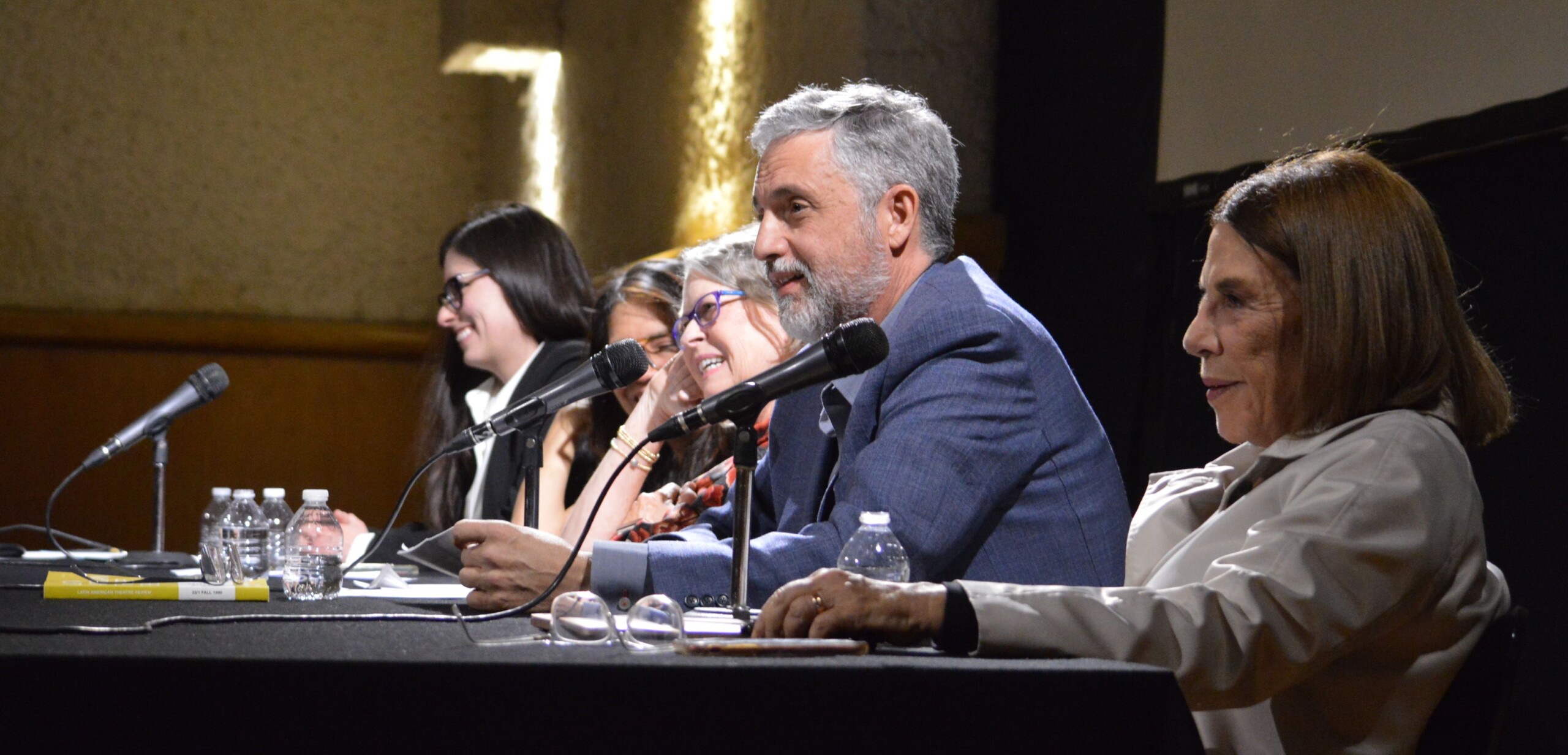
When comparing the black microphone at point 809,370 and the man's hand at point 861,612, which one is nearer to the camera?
the man's hand at point 861,612

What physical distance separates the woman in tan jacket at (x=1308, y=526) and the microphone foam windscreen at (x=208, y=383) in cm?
196

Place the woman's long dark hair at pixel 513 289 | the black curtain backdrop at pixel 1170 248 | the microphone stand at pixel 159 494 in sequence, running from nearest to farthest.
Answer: the black curtain backdrop at pixel 1170 248, the microphone stand at pixel 159 494, the woman's long dark hair at pixel 513 289

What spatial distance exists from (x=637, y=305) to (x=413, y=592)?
4.54 ft

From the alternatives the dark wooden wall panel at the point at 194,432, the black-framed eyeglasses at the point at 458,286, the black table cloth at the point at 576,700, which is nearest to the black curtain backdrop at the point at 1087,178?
the black-framed eyeglasses at the point at 458,286

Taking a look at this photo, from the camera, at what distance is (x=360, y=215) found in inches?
240

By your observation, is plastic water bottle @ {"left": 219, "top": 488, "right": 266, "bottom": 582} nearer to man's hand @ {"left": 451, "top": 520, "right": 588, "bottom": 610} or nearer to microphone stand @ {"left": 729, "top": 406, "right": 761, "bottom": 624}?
man's hand @ {"left": 451, "top": 520, "right": 588, "bottom": 610}

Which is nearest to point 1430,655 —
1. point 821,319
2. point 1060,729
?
point 1060,729

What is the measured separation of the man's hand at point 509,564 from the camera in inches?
61.1

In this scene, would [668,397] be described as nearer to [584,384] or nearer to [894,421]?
[584,384]

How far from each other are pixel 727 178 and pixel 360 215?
2592mm

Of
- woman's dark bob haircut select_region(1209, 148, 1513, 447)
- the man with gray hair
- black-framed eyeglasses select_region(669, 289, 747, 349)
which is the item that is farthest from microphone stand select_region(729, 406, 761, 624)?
black-framed eyeglasses select_region(669, 289, 747, 349)

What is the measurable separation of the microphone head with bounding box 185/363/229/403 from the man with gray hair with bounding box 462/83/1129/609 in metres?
1.26

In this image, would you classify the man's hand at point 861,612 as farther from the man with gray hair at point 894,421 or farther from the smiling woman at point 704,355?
the smiling woman at point 704,355

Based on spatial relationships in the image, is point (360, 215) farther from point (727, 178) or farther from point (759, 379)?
point (759, 379)
